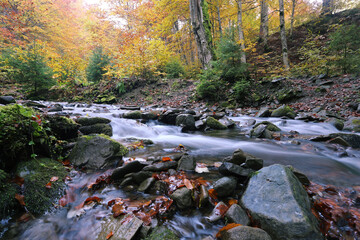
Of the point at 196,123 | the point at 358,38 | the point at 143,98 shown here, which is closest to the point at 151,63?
the point at 143,98

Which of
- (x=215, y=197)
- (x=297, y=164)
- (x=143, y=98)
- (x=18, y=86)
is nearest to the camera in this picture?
(x=215, y=197)

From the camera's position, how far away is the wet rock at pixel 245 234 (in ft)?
4.16

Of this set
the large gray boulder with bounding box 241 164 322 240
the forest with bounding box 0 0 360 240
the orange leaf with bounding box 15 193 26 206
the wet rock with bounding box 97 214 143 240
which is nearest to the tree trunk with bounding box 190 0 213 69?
the forest with bounding box 0 0 360 240

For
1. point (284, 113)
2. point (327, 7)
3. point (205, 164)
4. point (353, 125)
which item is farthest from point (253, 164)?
point (327, 7)

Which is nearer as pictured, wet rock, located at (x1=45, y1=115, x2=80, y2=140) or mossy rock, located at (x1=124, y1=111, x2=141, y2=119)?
wet rock, located at (x1=45, y1=115, x2=80, y2=140)

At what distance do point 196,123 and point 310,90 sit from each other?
239 inches

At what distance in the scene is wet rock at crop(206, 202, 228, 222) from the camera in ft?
5.33

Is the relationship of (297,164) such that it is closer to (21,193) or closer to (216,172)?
(216,172)

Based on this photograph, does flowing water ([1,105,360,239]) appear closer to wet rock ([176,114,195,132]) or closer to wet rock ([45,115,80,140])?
wet rock ([176,114,195,132])

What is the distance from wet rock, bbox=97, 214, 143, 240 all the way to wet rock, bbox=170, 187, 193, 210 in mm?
456

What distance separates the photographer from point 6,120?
204 cm

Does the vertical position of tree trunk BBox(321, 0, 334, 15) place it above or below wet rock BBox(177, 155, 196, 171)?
above

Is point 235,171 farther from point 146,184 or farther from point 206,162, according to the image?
point 146,184

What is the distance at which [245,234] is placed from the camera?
1.28 metres
